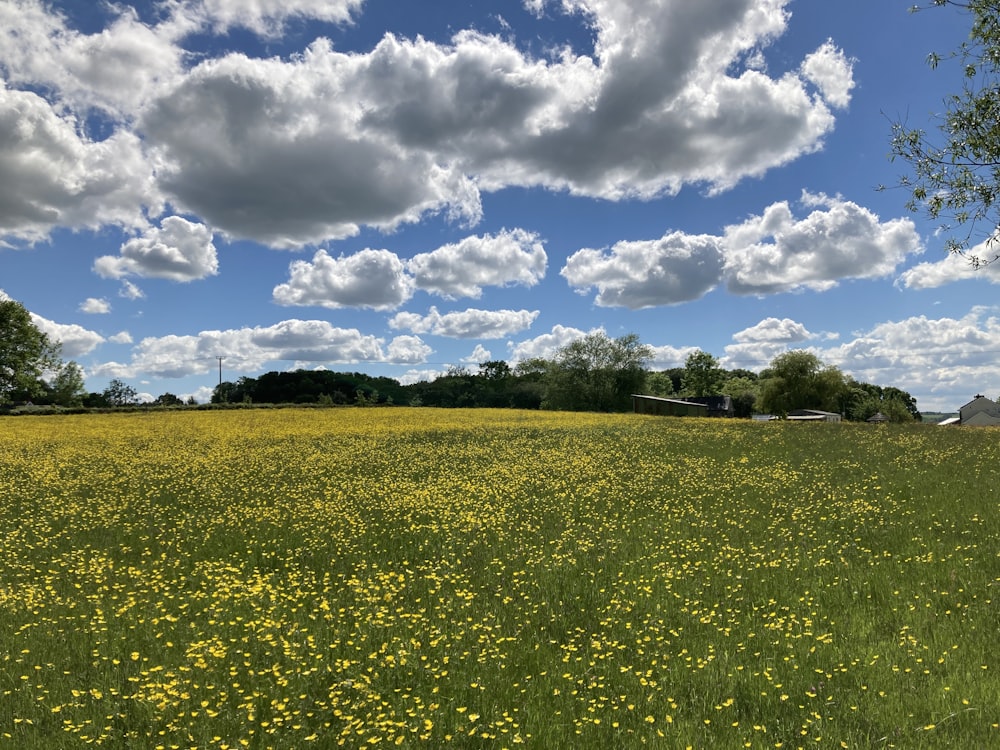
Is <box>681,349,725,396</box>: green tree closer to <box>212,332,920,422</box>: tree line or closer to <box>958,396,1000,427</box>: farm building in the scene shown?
<box>212,332,920,422</box>: tree line

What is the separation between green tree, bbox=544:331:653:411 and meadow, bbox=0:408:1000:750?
249 ft

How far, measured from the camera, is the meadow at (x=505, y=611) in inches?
243

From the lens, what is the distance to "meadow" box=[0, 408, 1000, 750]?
6.16 metres

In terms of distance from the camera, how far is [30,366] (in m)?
73.9

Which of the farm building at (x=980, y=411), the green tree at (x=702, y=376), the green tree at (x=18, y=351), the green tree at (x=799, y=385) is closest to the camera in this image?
the green tree at (x=18, y=351)

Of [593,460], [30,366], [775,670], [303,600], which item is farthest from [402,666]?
[30,366]

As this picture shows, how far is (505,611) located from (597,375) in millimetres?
91454

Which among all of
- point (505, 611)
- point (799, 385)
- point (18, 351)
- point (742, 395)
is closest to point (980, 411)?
point (742, 395)

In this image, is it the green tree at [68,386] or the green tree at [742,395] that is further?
the green tree at [742,395]

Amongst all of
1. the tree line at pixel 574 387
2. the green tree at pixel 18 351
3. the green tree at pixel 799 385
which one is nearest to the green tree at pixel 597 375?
the tree line at pixel 574 387

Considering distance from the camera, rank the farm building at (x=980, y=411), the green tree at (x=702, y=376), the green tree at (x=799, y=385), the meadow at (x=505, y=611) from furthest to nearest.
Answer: the green tree at (x=702, y=376) < the farm building at (x=980, y=411) < the green tree at (x=799, y=385) < the meadow at (x=505, y=611)

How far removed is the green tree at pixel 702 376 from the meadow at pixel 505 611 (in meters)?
161

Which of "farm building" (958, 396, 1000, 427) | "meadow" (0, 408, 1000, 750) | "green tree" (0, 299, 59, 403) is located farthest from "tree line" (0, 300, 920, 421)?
"meadow" (0, 408, 1000, 750)

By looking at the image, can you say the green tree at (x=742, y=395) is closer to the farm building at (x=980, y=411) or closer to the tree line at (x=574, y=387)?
the tree line at (x=574, y=387)
